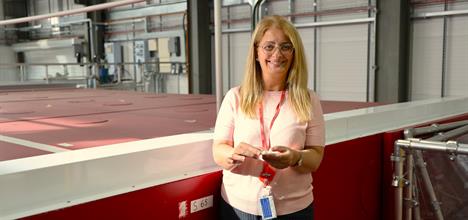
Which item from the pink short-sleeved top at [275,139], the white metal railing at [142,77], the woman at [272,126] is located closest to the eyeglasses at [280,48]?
the woman at [272,126]

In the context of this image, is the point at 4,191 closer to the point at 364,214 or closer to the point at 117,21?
the point at 364,214

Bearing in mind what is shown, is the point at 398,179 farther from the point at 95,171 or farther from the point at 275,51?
the point at 95,171

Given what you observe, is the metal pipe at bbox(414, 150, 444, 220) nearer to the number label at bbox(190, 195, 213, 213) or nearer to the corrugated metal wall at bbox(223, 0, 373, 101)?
the number label at bbox(190, 195, 213, 213)

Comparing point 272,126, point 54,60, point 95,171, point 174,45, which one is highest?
point 174,45

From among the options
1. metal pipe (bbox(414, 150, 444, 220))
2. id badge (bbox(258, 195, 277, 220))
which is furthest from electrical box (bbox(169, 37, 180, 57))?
id badge (bbox(258, 195, 277, 220))

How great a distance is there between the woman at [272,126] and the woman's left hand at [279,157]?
80 mm

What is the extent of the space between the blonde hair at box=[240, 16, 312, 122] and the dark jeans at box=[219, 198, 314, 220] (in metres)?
0.26

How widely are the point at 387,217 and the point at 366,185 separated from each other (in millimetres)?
233

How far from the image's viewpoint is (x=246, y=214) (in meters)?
1.18

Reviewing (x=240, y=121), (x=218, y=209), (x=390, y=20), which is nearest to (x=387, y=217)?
(x=218, y=209)

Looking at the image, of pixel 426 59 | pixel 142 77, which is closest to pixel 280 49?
pixel 426 59

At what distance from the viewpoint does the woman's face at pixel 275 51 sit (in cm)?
110

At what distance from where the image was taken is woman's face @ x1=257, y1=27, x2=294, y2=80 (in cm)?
110

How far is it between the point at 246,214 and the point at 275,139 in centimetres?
22
